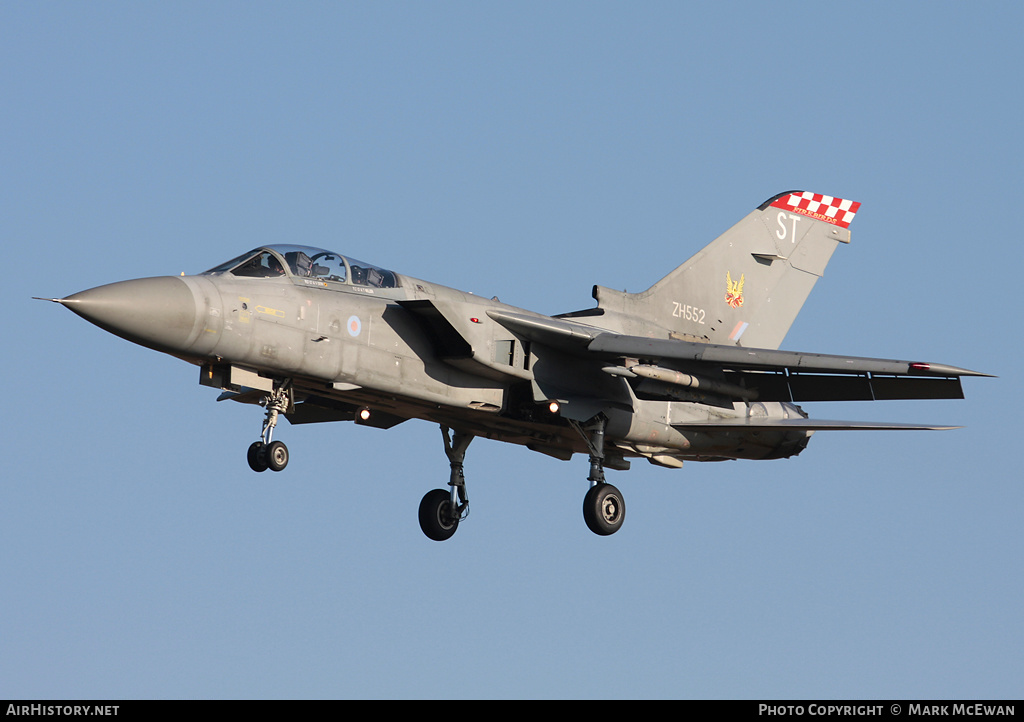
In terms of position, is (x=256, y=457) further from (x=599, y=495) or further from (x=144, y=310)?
(x=599, y=495)

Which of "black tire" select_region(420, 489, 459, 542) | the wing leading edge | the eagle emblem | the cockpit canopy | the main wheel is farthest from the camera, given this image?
the eagle emblem

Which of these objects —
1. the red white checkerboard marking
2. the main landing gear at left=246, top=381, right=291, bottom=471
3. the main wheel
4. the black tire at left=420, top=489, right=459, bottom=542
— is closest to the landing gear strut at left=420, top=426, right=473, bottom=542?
the black tire at left=420, top=489, right=459, bottom=542

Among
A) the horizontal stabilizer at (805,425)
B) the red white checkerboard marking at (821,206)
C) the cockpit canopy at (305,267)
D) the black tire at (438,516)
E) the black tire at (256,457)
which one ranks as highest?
the red white checkerboard marking at (821,206)

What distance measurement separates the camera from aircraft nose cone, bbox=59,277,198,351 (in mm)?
14930

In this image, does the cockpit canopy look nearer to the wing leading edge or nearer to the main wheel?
the wing leading edge

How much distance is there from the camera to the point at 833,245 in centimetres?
2398

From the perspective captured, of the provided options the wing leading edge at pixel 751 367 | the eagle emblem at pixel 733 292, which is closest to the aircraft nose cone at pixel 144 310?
the wing leading edge at pixel 751 367

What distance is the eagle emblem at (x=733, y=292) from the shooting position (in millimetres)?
22469

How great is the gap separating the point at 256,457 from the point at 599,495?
5.79 metres

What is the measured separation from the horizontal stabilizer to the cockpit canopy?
5.68 meters

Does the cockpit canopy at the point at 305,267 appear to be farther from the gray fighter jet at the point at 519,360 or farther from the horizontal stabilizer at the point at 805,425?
the horizontal stabilizer at the point at 805,425
